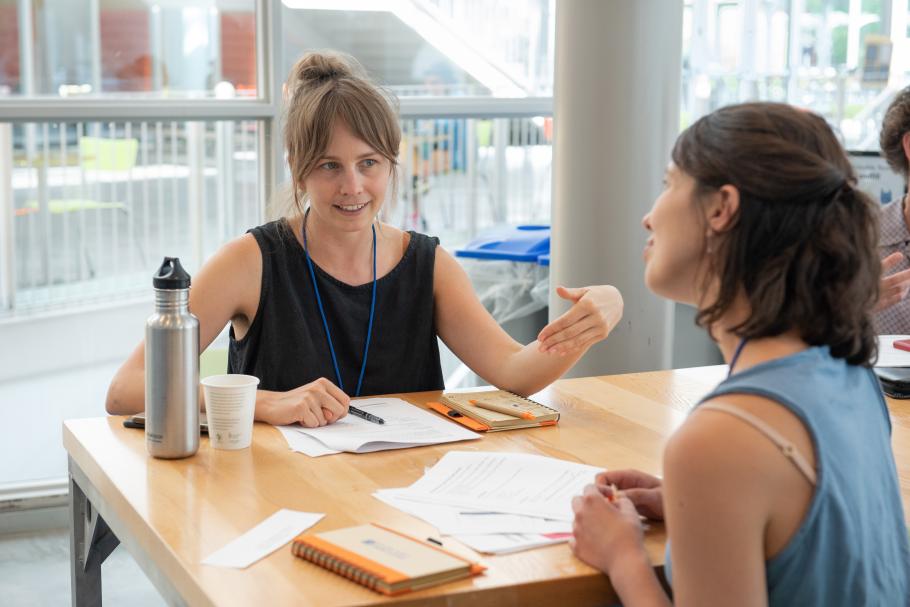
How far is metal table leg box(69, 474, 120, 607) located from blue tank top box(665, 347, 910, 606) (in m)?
1.05

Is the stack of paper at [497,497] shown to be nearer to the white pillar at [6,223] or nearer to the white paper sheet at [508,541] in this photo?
the white paper sheet at [508,541]

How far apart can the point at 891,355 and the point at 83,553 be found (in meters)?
1.66

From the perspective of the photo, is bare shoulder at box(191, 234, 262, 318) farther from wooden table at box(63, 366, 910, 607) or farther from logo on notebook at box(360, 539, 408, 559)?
logo on notebook at box(360, 539, 408, 559)

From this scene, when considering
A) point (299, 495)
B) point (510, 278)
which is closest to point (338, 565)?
point (299, 495)

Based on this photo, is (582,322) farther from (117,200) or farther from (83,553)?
(117,200)

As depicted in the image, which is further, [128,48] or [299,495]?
[128,48]

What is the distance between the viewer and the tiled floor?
295 centimetres

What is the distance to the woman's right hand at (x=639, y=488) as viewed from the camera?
1.46 metres

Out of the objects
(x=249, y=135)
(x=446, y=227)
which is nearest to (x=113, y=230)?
(x=249, y=135)

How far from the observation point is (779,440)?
1.09 metres

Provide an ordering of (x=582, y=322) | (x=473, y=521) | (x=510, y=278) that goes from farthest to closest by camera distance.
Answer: (x=510, y=278) < (x=582, y=322) < (x=473, y=521)

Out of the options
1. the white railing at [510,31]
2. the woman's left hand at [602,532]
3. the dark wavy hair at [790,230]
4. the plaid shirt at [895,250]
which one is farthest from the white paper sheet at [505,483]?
the white railing at [510,31]

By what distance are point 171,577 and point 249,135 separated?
2483mm

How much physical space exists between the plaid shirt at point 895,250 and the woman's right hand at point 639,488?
4.66 feet
